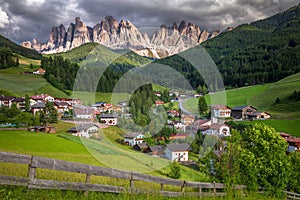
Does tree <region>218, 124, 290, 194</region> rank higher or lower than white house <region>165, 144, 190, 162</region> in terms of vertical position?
higher

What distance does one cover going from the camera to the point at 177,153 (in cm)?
4291

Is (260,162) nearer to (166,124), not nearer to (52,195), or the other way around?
(52,195)

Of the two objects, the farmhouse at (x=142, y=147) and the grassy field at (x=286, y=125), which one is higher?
the grassy field at (x=286, y=125)

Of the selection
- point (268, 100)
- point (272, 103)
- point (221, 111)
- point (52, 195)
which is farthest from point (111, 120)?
point (268, 100)

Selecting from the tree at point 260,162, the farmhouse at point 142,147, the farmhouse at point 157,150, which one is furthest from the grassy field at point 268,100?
the tree at point 260,162

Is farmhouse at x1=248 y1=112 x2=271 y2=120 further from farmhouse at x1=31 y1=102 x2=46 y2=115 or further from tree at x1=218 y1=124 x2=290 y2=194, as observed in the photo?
tree at x1=218 y1=124 x2=290 y2=194

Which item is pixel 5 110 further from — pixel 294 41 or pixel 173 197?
pixel 294 41

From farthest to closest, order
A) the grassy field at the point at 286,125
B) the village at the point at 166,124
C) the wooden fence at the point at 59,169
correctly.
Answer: the grassy field at the point at 286,125 → the village at the point at 166,124 → the wooden fence at the point at 59,169

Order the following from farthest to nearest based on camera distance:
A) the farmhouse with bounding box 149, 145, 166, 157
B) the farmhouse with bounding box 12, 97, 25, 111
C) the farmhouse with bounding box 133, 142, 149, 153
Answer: the farmhouse with bounding box 12, 97, 25, 111
the farmhouse with bounding box 133, 142, 149, 153
the farmhouse with bounding box 149, 145, 166, 157

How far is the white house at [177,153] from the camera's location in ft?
133

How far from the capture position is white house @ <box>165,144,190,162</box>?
40.6 m

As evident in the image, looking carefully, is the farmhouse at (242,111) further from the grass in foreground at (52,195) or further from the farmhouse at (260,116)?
the grass in foreground at (52,195)

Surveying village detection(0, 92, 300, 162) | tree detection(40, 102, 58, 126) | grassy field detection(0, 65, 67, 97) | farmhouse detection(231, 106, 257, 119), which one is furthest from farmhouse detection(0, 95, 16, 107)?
farmhouse detection(231, 106, 257, 119)

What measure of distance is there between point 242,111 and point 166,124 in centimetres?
5244
